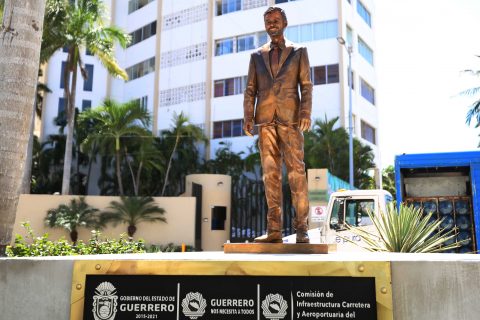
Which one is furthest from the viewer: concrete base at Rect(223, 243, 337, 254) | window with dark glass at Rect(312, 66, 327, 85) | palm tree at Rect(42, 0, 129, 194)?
window with dark glass at Rect(312, 66, 327, 85)

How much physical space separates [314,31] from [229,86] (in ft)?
21.7

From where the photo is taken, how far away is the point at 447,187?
11547 mm

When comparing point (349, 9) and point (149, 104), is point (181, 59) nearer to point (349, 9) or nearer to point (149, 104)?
point (149, 104)

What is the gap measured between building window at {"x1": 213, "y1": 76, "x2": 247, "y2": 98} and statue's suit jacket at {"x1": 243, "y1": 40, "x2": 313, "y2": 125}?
26.3 m

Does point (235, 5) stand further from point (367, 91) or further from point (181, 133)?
point (367, 91)

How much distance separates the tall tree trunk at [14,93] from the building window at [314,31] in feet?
82.6

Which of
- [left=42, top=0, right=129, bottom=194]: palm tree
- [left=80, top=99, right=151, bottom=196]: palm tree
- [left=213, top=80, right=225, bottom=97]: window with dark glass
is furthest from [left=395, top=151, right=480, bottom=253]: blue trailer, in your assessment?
[left=213, top=80, right=225, bottom=97]: window with dark glass

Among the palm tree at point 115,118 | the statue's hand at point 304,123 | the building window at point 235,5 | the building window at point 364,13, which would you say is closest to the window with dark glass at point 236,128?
the palm tree at point 115,118

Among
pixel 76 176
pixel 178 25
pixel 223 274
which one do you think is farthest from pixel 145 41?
pixel 223 274

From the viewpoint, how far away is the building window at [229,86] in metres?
32.1

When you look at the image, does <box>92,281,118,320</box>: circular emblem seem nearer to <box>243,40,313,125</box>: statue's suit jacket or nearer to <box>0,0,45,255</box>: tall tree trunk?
<box>243,40,313,125</box>: statue's suit jacket

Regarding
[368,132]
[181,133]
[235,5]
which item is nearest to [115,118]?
[181,133]

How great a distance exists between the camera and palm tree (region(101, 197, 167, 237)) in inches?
861

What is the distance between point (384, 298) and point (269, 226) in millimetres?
2503
